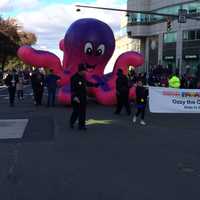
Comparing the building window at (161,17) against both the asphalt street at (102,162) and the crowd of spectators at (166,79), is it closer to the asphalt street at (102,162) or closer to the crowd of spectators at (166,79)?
the crowd of spectators at (166,79)

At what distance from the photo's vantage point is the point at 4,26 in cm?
9581

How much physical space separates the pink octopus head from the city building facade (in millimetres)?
39817

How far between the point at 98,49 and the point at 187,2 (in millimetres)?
56512

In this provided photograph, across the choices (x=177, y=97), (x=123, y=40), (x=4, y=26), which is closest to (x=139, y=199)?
(x=177, y=97)

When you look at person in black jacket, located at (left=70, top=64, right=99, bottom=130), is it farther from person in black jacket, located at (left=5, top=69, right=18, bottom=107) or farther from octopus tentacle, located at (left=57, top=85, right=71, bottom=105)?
person in black jacket, located at (left=5, top=69, right=18, bottom=107)

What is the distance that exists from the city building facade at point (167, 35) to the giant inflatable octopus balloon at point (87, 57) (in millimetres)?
39808

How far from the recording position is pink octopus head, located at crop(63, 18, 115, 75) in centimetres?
2409

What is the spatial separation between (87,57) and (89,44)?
1.87ft

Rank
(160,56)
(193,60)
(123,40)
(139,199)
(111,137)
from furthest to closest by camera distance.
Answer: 1. (123,40)
2. (160,56)
3. (193,60)
4. (111,137)
5. (139,199)

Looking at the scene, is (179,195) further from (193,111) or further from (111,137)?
(193,111)

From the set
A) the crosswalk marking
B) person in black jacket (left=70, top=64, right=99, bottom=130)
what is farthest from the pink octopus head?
person in black jacket (left=70, top=64, right=99, bottom=130)

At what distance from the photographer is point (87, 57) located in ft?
79.8

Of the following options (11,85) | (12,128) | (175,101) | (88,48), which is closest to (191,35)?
(88,48)

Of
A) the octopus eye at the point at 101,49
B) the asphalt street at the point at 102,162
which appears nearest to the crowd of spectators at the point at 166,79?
the octopus eye at the point at 101,49
